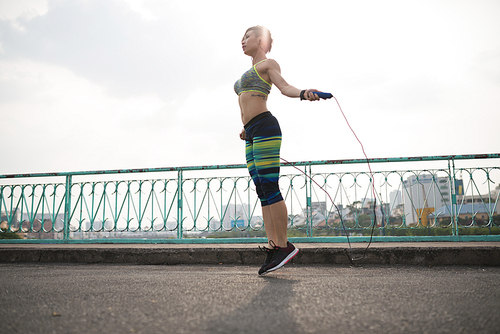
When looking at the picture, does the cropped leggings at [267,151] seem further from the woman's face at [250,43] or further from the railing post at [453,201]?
the railing post at [453,201]

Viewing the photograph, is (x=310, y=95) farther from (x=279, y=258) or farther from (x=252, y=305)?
(x=252, y=305)

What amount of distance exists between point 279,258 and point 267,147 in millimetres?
798

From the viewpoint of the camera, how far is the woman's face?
10.1 feet

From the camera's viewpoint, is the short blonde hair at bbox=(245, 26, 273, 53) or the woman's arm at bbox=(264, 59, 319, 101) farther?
the short blonde hair at bbox=(245, 26, 273, 53)

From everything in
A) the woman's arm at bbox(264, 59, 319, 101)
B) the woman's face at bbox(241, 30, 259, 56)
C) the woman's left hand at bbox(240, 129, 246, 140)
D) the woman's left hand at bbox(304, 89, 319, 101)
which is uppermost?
the woman's face at bbox(241, 30, 259, 56)

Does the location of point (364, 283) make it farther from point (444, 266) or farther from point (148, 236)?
point (148, 236)

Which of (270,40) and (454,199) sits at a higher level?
(270,40)

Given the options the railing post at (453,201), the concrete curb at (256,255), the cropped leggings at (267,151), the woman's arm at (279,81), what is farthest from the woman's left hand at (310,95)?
the railing post at (453,201)

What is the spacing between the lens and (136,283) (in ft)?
7.14

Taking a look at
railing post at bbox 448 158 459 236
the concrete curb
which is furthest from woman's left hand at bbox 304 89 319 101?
railing post at bbox 448 158 459 236

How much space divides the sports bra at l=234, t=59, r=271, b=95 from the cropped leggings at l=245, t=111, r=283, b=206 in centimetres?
20

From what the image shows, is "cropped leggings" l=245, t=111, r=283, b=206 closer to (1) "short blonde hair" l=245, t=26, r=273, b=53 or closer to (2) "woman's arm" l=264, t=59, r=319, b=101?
(2) "woman's arm" l=264, t=59, r=319, b=101

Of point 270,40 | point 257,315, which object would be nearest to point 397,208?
point 270,40

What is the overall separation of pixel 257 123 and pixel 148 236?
3.73 m
